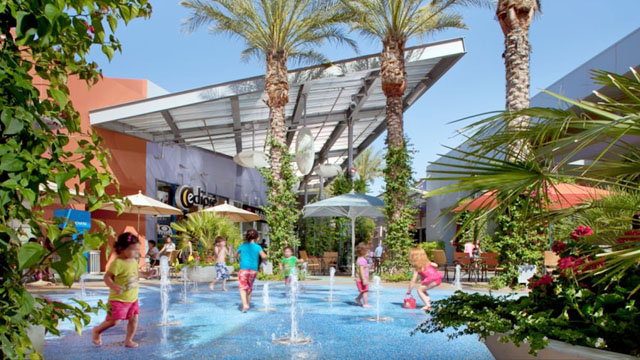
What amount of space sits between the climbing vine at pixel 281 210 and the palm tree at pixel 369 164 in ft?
89.0

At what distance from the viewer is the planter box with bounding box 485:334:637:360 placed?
2777 mm

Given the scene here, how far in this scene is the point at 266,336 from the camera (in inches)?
272

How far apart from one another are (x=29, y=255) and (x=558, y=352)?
2838 millimetres

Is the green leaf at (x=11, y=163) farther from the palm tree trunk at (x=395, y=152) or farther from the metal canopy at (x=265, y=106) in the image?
the metal canopy at (x=265, y=106)

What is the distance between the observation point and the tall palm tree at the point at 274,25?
16.0 metres

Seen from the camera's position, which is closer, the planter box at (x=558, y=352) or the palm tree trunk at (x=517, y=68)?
the planter box at (x=558, y=352)

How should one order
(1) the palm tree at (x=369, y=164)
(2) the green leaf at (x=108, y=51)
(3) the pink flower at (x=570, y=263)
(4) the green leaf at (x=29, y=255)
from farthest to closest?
(1) the palm tree at (x=369, y=164) → (3) the pink flower at (x=570, y=263) → (2) the green leaf at (x=108, y=51) → (4) the green leaf at (x=29, y=255)

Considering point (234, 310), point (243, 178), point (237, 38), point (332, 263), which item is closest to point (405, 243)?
point (332, 263)

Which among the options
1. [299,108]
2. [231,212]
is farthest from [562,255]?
[299,108]

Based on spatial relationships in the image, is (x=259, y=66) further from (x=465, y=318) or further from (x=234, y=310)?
(x=465, y=318)

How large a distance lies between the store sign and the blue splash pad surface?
11.5m

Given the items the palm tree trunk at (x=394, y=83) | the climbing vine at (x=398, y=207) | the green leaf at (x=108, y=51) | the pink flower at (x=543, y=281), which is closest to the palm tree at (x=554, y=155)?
the pink flower at (x=543, y=281)

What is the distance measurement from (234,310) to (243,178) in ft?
67.0

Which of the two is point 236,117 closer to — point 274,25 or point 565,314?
point 274,25
